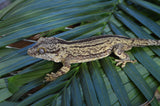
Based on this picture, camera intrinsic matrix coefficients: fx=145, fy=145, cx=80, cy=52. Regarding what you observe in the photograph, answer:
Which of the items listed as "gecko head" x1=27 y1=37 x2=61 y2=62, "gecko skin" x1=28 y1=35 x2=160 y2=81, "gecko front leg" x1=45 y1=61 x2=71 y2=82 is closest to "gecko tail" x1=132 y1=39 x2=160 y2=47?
"gecko skin" x1=28 y1=35 x2=160 y2=81

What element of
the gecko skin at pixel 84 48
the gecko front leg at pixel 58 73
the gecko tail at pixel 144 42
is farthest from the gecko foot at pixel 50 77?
the gecko tail at pixel 144 42

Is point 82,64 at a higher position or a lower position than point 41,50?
lower

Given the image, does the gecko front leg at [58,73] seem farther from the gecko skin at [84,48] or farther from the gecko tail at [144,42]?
the gecko tail at [144,42]

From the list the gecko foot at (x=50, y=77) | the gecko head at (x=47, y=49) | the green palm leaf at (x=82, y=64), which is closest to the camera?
the green palm leaf at (x=82, y=64)

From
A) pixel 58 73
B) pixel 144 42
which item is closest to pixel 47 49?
pixel 58 73

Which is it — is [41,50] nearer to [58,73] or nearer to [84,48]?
[58,73]
